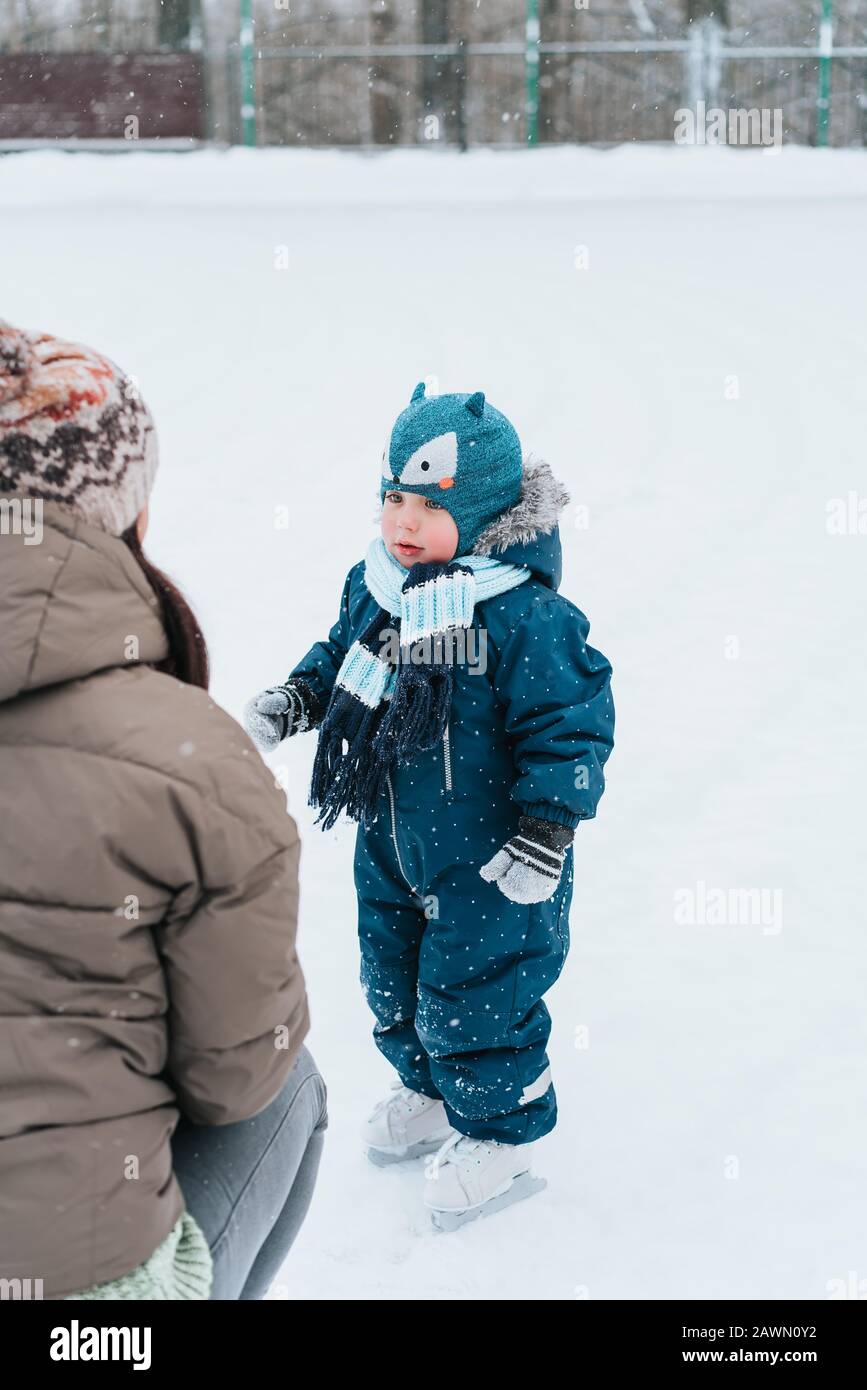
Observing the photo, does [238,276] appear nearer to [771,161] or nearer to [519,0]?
[771,161]

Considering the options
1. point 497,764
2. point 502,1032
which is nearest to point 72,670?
point 497,764

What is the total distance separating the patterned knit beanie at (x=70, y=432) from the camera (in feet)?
4.47

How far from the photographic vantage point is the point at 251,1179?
159 cm

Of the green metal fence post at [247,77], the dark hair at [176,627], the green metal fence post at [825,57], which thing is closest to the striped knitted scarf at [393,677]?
the dark hair at [176,627]

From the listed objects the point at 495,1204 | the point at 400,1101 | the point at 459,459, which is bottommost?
the point at 495,1204

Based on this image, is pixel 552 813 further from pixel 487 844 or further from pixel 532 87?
pixel 532 87

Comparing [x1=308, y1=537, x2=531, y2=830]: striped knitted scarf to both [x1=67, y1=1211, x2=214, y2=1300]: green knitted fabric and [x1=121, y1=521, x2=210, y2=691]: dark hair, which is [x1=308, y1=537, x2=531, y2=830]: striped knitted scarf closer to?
[x1=121, y1=521, x2=210, y2=691]: dark hair

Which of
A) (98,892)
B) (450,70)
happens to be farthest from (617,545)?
(450,70)

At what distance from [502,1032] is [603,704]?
0.62 metres

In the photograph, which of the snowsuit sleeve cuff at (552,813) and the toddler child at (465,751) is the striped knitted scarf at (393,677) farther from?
the snowsuit sleeve cuff at (552,813)

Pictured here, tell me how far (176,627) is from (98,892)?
319mm

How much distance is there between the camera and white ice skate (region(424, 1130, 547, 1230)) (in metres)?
2.52

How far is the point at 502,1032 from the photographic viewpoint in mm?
2443

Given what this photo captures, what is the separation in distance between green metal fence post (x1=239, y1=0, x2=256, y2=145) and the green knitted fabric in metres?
11.4
